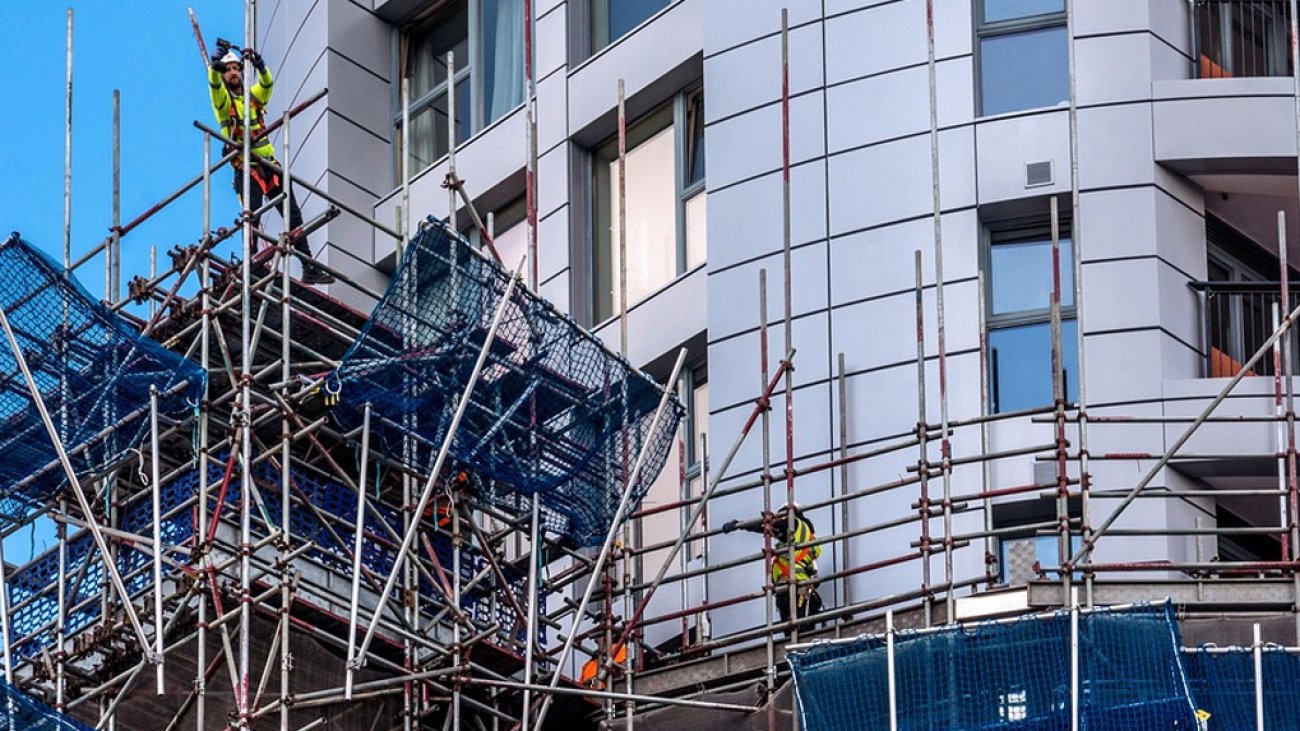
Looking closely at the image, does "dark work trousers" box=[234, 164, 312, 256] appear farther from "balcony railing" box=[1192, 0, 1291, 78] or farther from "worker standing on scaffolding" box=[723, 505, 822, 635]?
"balcony railing" box=[1192, 0, 1291, 78]

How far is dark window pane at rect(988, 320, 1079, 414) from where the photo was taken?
32156 millimetres

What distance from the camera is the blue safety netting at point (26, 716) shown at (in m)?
25.6

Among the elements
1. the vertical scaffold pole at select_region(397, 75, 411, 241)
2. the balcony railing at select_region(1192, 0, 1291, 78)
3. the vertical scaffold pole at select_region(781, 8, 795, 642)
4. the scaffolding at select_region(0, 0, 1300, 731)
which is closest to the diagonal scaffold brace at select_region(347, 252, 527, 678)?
the scaffolding at select_region(0, 0, 1300, 731)

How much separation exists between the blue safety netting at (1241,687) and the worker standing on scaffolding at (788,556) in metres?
4.34

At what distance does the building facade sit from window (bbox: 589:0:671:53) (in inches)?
52.9

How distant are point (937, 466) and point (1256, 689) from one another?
12.5 ft

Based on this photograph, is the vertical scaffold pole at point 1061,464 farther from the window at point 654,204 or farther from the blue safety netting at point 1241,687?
the window at point 654,204

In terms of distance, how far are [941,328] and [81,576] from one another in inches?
331

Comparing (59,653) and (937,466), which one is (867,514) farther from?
(59,653)

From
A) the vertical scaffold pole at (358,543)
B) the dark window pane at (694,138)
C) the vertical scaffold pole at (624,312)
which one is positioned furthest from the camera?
the dark window pane at (694,138)

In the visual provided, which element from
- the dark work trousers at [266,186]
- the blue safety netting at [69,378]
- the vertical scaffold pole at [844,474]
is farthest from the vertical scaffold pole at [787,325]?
the blue safety netting at [69,378]

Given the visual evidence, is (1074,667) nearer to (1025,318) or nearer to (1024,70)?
(1025,318)

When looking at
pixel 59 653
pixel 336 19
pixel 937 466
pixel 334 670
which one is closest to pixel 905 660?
pixel 937 466

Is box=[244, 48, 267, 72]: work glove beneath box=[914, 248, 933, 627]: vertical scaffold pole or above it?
above
